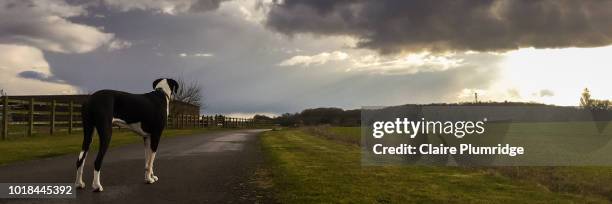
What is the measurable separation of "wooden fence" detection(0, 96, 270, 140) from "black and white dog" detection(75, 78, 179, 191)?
1873 cm

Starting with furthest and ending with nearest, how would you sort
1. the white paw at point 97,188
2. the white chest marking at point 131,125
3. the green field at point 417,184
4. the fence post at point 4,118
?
the fence post at point 4,118, the green field at point 417,184, the white chest marking at point 131,125, the white paw at point 97,188

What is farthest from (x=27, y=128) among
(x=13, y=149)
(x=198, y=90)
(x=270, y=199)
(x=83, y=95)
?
(x=83, y=95)

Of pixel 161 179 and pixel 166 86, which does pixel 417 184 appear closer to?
pixel 161 179

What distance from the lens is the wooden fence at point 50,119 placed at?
2667cm

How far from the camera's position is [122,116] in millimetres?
9312

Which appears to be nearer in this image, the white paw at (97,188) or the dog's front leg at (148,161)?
the white paw at (97,188)

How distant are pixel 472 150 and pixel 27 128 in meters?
22.9

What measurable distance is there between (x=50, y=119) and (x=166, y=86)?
23.0 metres

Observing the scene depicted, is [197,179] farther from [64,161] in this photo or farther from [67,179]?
[64,161]

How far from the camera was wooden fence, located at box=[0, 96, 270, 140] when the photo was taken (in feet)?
87.5

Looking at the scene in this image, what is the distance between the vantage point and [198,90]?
244 ft

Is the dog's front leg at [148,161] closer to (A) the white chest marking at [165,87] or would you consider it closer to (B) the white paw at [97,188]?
(A) the white chest marking at [165,87]

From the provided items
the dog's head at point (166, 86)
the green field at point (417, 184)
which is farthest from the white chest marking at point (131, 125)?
the green field at point (417, 184)

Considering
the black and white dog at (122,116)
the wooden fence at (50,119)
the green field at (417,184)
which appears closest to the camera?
the black and white dog at (122,116)
